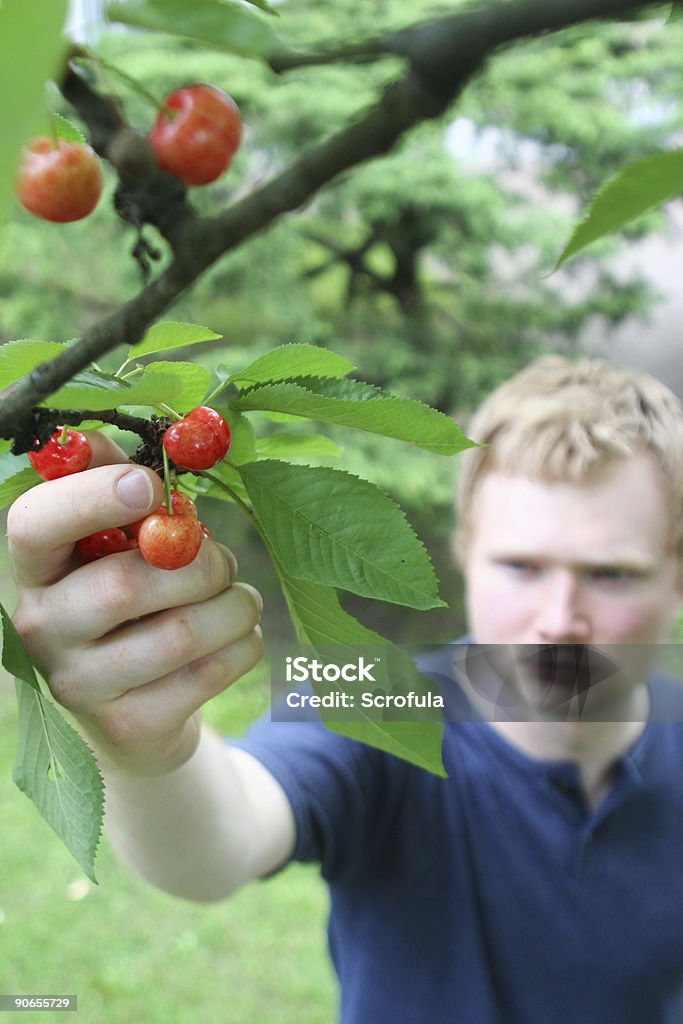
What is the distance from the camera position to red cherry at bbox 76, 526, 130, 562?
558mm

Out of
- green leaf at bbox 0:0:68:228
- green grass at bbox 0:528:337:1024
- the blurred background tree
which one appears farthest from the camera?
the blurred background tree

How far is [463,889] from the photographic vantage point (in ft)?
4.07

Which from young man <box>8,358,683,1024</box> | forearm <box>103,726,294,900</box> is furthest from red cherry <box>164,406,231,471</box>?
young man <box>8,358,683,1024</box>

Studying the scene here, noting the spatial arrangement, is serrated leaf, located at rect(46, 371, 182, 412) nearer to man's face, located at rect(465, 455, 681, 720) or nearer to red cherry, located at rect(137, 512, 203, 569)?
red cherry, located at rect(137, 512, 203, 569)

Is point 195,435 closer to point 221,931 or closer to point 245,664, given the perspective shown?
point 245,664

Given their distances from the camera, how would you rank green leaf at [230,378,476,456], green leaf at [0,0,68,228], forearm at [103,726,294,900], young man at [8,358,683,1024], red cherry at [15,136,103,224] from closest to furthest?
green leaf at [0,0,68,228]
red cherry at [15,136,103,224]
green leaf at [230,378,476,456]
forearm at [103,726,294,900]
young man at [8,358,683,1024]

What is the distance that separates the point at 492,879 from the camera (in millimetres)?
1268

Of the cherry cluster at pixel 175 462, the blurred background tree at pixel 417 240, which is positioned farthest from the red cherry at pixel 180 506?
the blurred background tree at pixel 417 240

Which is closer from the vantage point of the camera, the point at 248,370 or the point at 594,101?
the point at 248,370

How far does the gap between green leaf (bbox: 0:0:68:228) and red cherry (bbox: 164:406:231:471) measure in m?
0.23

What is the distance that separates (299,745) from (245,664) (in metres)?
0.70

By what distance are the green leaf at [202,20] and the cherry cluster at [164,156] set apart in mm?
19

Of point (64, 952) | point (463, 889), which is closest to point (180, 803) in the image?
point (463, 889)

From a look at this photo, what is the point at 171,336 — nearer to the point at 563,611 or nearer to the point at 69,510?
the point at 69,510
